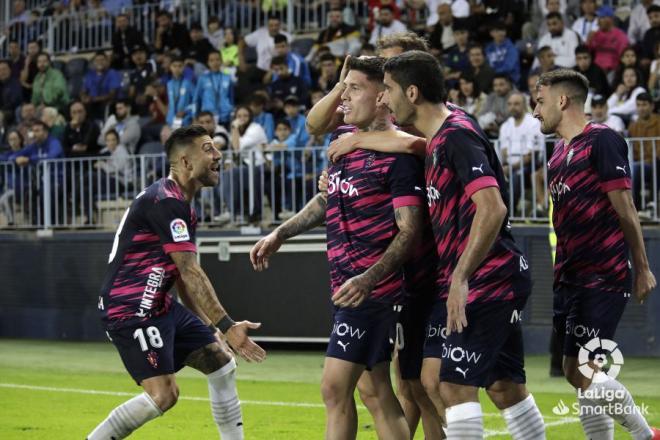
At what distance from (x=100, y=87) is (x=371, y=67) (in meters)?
16.9

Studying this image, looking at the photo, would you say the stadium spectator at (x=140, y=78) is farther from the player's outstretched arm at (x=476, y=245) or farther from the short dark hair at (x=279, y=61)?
the player's outstretched arm at (x=476, y=245)

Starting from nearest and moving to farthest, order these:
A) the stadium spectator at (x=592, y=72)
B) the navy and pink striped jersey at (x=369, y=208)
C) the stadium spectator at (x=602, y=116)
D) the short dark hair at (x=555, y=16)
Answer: the navy and pink striped jersey at (x=369, y=208)
the stadium spectator at (x=602, y=116)
the stadium spectator at (x=592, y=72)
the short dark hair at (x=555, y=16)

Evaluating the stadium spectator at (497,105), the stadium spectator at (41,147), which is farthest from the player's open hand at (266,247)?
the stadium spectator at (41,147)

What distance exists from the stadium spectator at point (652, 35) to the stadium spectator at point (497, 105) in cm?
199

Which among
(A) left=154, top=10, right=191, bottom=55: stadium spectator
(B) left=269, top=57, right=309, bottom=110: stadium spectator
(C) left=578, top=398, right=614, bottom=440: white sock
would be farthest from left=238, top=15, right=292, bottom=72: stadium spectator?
(C) left=578, top=398, right=614, bottom=440: white sock

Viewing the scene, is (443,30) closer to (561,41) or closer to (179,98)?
(561,41)

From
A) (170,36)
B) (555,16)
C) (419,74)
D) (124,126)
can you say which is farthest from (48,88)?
(419,74)

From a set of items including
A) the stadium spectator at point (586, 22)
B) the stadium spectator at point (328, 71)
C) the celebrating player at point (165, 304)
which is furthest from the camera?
the stadium spectator at point (328, 71)

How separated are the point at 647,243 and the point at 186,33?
1150 centimetres

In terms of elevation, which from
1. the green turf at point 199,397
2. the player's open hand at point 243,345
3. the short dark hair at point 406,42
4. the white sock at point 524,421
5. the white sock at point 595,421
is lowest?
the green turf at point 199,397

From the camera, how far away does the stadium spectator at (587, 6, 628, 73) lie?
16.9m

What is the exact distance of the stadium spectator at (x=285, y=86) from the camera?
731 inches

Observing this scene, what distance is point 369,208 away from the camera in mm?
6609

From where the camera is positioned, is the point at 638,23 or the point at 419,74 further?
the point at 638,23
